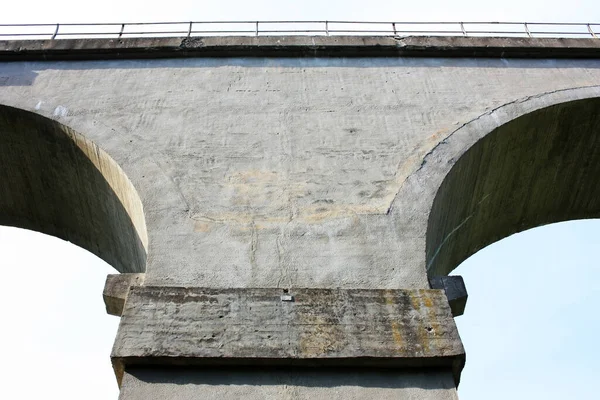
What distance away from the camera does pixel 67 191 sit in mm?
6723

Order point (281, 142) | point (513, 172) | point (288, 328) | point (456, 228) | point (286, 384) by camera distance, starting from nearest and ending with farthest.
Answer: point (286, 384), point (288, 328), point (281, 142), point (456, 228), point (513, 172)

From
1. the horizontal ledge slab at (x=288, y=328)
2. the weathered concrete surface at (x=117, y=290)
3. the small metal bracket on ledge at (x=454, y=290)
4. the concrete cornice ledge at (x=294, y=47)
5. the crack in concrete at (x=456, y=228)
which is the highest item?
the concrete cornice ledge at (x=294, y=47)

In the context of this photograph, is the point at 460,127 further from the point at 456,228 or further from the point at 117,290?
the point at 117,290

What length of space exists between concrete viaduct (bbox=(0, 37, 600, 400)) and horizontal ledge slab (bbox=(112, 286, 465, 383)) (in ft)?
0.04

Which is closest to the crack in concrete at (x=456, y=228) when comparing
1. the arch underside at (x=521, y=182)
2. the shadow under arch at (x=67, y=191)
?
the arch underside at (x=521, y=182)

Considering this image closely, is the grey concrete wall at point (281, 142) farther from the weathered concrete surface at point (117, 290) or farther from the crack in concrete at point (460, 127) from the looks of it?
the weathered concrete surface at point (117, 290)

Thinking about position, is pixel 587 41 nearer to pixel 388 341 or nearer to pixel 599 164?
pixel 599 164

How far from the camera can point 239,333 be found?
4340mm

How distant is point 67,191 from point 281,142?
2.30 metres

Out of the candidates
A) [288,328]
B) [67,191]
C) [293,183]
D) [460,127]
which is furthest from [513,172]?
[67,191]

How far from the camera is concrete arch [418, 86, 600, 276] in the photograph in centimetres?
601

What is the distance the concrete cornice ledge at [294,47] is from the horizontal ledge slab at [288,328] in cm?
331

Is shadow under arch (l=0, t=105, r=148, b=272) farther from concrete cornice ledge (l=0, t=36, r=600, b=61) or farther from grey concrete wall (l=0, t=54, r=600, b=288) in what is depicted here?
concrete cornice ledge (l=0, t=36, r=600, b=61)

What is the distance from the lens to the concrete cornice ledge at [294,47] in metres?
7.00
